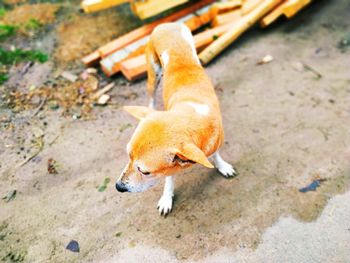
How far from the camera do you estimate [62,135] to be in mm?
5266

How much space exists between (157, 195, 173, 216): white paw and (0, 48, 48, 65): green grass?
12.0 feet

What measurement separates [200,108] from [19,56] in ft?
13.8

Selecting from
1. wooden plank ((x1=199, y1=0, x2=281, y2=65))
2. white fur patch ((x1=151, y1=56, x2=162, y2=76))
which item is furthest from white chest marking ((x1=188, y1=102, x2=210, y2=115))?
wooden plank ((x1=199, y1=0, x2=281, y2=65))

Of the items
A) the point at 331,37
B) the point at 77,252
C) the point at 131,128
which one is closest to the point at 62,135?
the point at 131,128

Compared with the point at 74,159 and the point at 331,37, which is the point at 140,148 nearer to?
the point at 74,159

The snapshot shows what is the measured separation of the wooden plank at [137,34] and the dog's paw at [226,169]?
9.64 feet

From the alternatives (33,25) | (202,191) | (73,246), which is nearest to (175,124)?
(202,191)

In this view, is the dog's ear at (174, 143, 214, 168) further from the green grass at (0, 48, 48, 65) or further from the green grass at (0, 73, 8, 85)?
the green grass at (0, 48, 48, 65)

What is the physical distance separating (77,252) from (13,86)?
3.23 meters

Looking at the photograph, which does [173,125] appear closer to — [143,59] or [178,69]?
[178,69]

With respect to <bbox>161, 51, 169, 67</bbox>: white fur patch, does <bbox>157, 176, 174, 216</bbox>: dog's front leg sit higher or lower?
lower

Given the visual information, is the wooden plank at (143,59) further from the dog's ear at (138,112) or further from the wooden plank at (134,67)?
the dog's ear at (138,112)

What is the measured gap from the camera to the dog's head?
3.19m

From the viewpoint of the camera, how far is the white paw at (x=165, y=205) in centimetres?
424
